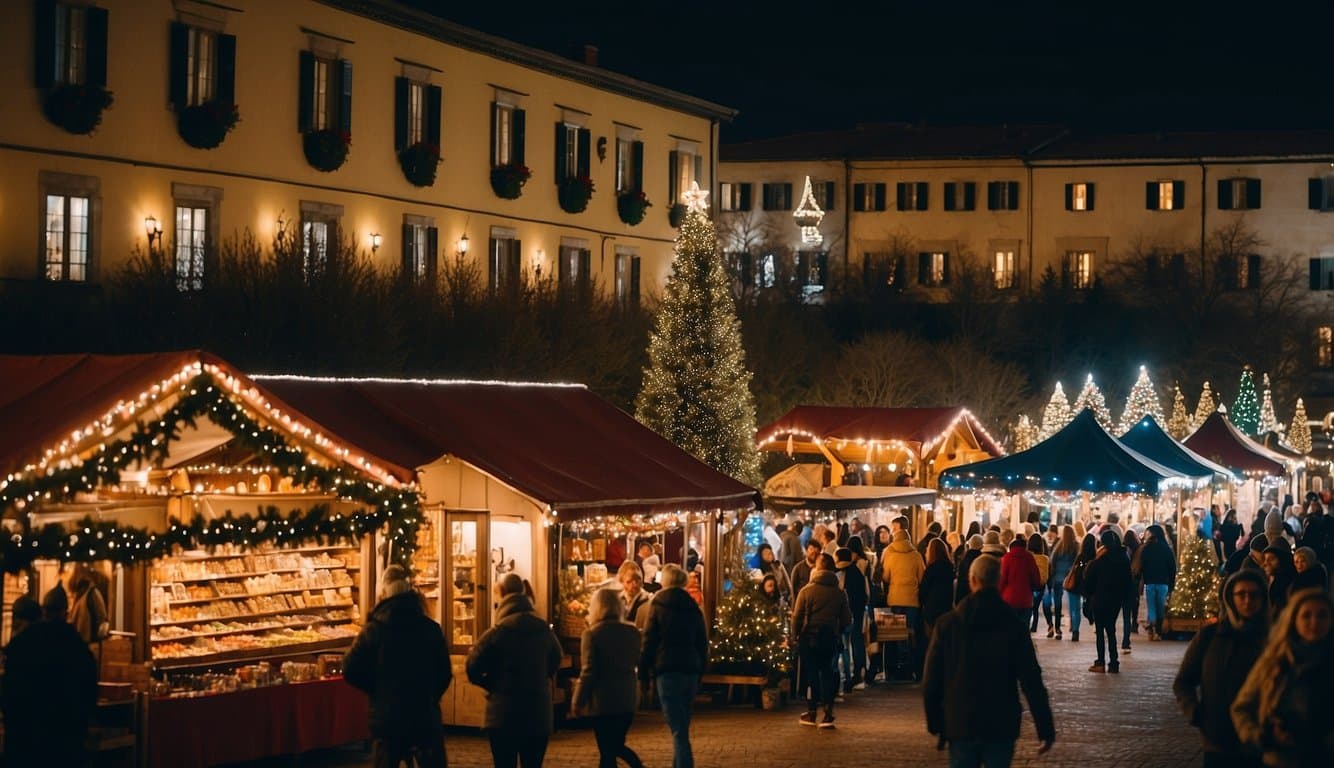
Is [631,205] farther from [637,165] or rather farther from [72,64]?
[72,64]

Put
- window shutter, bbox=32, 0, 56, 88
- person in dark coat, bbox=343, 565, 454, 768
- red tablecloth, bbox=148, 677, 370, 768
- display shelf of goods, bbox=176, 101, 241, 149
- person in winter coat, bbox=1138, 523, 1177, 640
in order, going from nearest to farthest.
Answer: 1. person in dark coat, bbox=343, 565, 454, 768
2. red tablecloth, bbox=148, 677, 370, 768
3. person in winter coat, bbox=1138, 523, 1177, 640
4. window shutter, bbox=32, 0, 56, 88
5. display shelf of goods, bbox=176, 101, 241, 149

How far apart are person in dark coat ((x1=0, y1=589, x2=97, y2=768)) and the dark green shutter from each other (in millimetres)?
29080

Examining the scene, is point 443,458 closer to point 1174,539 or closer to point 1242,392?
point 1174,539

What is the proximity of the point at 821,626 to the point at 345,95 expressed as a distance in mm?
22420

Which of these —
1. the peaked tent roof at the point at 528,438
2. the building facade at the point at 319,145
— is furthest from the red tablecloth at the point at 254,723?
the building facade at the point at 319,145

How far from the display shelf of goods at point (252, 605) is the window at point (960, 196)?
62.3 m

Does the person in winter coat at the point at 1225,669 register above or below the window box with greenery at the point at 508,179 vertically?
below

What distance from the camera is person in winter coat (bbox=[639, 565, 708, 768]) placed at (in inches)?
521

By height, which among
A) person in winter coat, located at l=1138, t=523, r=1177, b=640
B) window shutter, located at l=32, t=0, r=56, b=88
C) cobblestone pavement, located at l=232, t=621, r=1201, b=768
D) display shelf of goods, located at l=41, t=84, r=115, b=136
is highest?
window shutter, located at l=32, t=0, r=56, b=88

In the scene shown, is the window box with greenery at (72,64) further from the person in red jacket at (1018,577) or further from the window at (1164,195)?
the window at (1164,195)

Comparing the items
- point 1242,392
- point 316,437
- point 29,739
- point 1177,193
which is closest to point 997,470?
point 316,437

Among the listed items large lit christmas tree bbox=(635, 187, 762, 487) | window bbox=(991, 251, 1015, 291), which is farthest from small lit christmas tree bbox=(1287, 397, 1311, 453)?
large lit christmas tree bbox=(635, 187, 762, 487)

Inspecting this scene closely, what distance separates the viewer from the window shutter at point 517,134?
42688mm

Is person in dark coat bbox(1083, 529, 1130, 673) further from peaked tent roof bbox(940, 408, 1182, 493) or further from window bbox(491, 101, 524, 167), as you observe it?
window bbox(491, 101, 524, 167)
